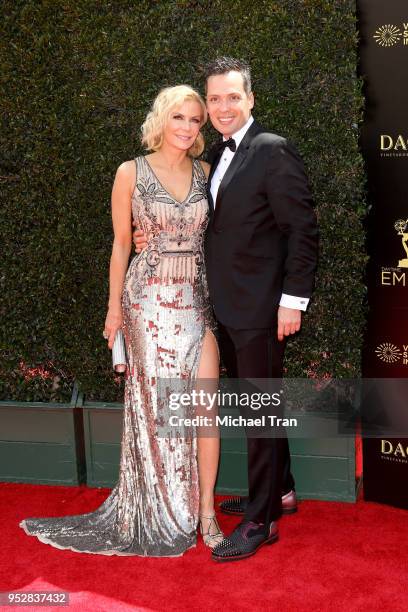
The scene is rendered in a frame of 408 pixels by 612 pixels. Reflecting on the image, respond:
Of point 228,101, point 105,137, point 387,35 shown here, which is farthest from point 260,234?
point 105,137

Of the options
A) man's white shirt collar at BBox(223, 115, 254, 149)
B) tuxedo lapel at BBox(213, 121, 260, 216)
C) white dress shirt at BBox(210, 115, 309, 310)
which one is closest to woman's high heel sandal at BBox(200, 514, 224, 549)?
white dress shirt at BBox(210, 115, 309, 310)

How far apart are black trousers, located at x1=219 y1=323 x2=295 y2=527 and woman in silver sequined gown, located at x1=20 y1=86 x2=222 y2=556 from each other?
0.21m

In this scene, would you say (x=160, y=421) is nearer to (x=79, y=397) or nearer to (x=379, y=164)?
(x=79, y=397)

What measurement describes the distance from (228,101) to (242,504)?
75.4 inches

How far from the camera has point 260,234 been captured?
308 centimetres

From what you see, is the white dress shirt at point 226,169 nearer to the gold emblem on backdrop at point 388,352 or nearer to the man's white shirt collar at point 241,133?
the man's white shirt collar at point 241,133

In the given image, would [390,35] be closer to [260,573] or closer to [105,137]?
[105,137]

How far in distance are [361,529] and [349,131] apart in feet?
6.07

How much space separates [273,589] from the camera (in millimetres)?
2924

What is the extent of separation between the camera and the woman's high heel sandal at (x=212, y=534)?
3.27m

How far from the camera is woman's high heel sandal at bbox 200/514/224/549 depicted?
10.7 feet

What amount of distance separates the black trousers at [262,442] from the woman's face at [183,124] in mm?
830

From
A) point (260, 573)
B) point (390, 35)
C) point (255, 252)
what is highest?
point (390, 35)

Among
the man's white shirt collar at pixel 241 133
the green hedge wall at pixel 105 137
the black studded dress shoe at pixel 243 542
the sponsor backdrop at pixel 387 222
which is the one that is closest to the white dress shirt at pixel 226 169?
the man's white shirt collar at pixel 241 133
